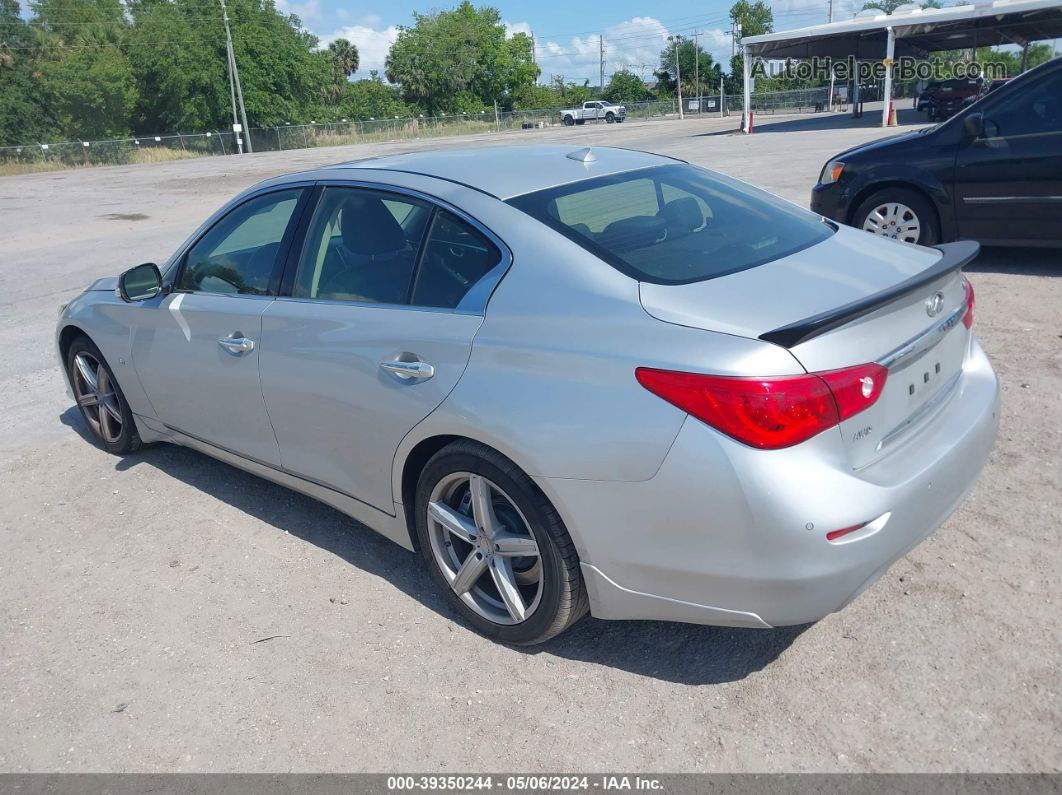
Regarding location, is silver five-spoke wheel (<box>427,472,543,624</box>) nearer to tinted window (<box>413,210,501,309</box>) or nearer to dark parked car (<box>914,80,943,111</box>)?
tinted window (<box>413,210,501,309</box>)

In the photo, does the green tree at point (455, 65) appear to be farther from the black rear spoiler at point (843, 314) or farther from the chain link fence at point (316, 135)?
the black rear spoiler at point (843, 314)

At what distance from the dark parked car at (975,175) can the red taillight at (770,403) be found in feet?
18.4

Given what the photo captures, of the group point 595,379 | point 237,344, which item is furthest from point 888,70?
point 595,379

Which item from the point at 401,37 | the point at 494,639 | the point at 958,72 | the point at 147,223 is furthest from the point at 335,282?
the point at 401,37

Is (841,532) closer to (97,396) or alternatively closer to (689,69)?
(97,396)

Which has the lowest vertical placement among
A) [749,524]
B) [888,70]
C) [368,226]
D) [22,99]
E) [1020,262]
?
[1020,262]

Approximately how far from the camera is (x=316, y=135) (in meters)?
61.2

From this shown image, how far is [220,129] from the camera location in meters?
64.4

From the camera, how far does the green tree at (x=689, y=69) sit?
336ft

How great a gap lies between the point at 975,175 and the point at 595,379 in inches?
233

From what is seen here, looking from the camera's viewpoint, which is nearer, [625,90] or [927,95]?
[927,95]

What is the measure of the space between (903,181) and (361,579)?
603 cm

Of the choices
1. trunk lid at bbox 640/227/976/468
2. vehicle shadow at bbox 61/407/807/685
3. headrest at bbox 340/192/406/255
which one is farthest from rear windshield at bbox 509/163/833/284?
vehicle shadow at bbox 61/407/807/685

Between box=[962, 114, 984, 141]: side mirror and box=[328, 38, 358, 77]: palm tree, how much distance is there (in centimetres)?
10219
